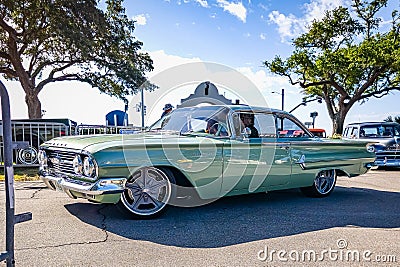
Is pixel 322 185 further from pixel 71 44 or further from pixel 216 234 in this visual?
pixel 71 44

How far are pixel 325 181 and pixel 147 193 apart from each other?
3.64m

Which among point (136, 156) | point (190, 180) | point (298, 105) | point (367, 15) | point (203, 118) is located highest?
point (367, 15)

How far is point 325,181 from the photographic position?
683cm

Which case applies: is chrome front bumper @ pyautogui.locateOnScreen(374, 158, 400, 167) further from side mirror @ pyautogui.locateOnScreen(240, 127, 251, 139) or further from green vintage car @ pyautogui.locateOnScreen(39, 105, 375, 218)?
side mirror @ pyautogui.locateOnScreen(240, 127, 251, 139)

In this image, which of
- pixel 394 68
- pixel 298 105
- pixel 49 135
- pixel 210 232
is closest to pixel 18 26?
pixel 49 135

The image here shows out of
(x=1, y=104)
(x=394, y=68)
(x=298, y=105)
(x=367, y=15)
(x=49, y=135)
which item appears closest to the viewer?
(x=1, y=104)

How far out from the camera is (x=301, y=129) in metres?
6.52

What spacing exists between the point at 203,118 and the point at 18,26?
50.7 ft

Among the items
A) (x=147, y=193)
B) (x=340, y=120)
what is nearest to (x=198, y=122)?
(x=147, y=193)

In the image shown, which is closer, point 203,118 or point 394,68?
point 203,118

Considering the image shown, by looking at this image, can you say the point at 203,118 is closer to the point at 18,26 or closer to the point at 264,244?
the point at 264,244

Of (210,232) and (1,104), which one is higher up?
(1,104)

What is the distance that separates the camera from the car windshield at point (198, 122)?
551 centimetres

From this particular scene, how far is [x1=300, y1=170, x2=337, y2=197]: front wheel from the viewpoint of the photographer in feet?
21.9
